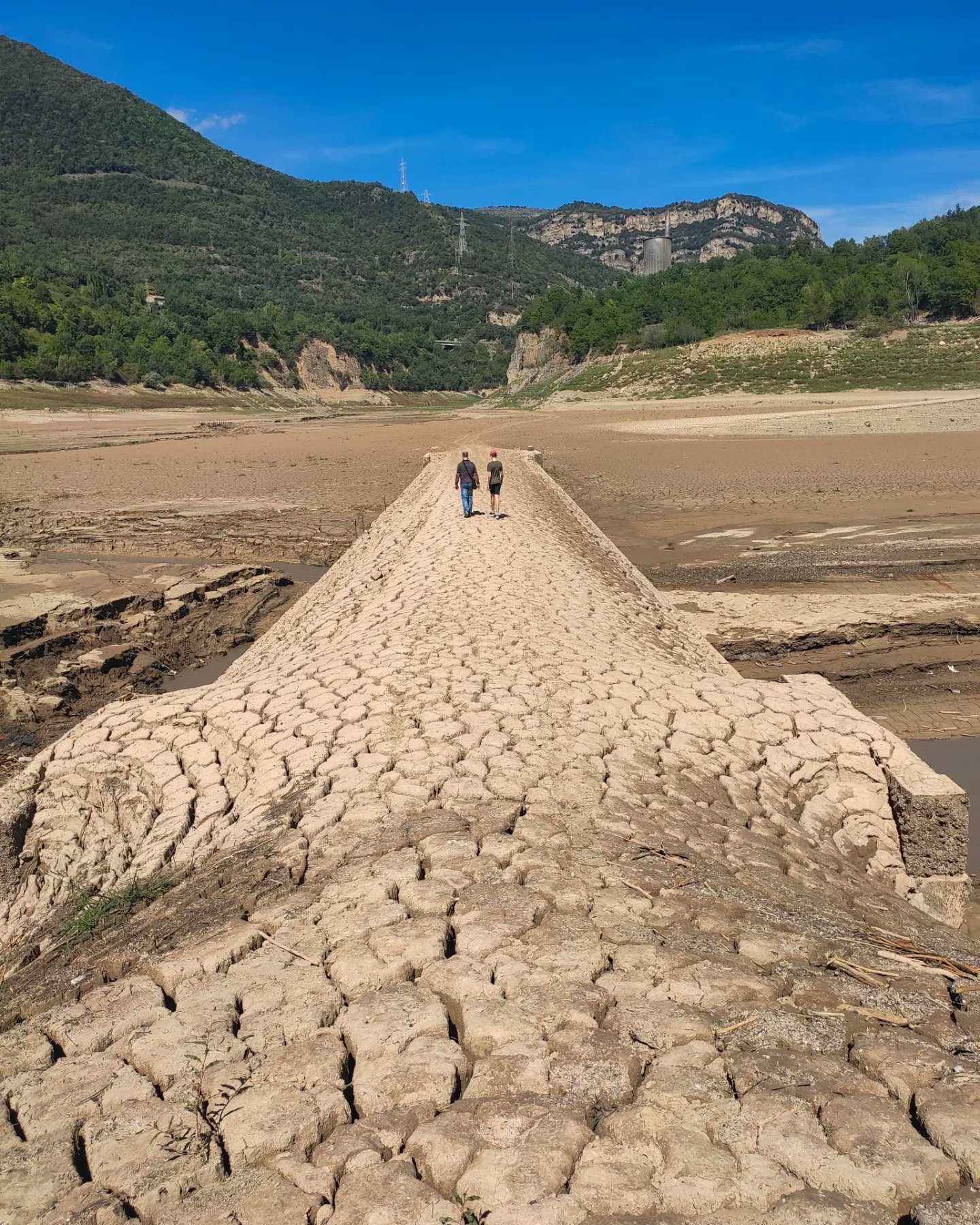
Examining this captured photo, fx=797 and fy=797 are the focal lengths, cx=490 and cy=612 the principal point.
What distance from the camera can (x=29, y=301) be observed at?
60.5 m

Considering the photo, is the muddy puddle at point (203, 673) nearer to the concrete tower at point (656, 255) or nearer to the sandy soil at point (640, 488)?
the sandy soil at point (640, 488)

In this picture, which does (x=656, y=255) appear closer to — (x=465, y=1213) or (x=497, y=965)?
(x=497, y=965)

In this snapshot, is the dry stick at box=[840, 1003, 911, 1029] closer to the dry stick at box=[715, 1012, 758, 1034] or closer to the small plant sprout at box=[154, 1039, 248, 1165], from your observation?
the dry stick at box=[715, 1012, 758, 1034]

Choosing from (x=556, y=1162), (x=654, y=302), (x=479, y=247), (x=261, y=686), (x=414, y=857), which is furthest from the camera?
(x=479, y=247)

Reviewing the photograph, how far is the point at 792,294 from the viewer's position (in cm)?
6781

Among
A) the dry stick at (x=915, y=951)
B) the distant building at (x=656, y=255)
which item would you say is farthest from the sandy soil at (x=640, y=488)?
the distant building at (x=656, y=255)

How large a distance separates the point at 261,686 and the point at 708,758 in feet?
10.4

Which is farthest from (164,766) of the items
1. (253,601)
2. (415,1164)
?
(253,601)

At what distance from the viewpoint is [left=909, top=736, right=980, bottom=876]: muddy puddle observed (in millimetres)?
6336

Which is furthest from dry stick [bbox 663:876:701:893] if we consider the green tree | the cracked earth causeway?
the green tree

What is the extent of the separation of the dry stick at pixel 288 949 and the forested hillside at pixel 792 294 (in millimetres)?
59416

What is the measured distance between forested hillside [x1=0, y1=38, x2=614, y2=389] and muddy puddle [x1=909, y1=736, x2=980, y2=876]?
60847 mm

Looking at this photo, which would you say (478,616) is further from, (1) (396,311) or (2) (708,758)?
(1) (396,311)

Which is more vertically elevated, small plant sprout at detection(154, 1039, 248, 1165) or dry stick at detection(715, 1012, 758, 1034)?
small plant sprout at detection(154, 1039, 248, 1165)
